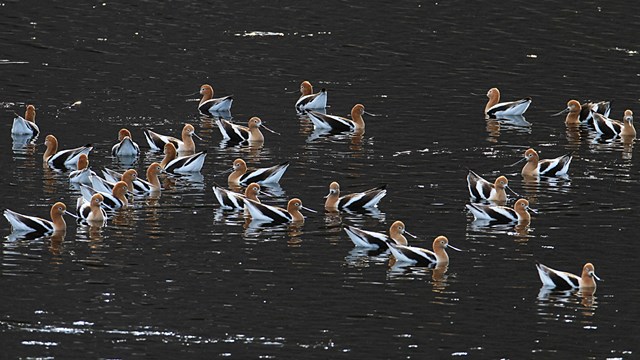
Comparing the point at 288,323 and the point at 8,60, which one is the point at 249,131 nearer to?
the point at 8,60

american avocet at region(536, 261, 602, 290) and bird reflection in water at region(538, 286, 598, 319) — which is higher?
american avocet at region(536, 261, 602, 290)

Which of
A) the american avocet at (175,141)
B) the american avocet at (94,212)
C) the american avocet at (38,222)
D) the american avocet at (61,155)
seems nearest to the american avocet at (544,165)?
the american avocet at (175,141)

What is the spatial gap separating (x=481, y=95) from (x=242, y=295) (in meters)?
18.7

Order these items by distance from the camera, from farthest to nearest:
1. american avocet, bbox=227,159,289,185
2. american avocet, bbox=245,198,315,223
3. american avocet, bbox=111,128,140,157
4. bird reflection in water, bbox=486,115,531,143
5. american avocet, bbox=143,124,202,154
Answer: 1. bird reflection in water, bbox=486,115,531,143
2. american avocet, bbox=143,124,202,154
3. american avocet, bbox=111,128,140,157
4. american avocet, bbox=227,159,289,185
5. american avocet, bbox=245,198,315,223

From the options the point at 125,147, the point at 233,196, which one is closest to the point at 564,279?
the point at 233,196

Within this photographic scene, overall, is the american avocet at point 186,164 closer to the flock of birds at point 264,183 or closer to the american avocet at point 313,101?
the flock of birds at point 264,183

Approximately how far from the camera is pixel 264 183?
28.1 m

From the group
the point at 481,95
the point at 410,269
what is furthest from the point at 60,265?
the point at 481,95

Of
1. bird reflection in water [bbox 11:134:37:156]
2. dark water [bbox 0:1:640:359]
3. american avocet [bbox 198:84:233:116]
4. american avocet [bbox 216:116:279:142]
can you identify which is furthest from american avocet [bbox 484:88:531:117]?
bird reflection in water [bbox 11:134:37:156]

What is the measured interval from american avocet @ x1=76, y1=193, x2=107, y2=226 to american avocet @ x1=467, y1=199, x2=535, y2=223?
6.31 m

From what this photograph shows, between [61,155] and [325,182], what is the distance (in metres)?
5.35

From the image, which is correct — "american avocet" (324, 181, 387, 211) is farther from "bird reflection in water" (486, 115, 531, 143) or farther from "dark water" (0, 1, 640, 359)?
"bird reflection in water" (486, 115, 531, 143)

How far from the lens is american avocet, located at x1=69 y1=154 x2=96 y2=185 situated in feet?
89.5

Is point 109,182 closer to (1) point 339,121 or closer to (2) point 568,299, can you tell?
(1) point 339,121
